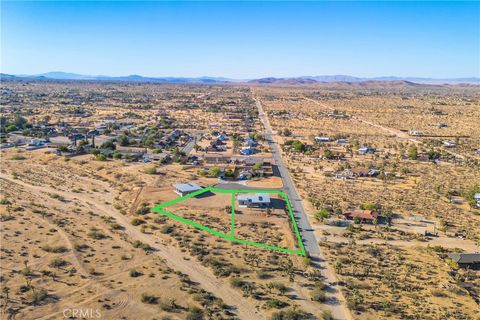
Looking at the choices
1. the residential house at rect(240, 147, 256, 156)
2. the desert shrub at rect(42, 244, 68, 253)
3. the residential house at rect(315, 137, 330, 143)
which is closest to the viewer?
the desert shrub at rect(42, 244, 68, 253)

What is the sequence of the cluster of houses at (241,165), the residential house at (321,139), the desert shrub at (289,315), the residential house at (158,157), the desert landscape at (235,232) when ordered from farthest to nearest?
the residential house at (321,139) → the residential house at (158,157) → the cluster of houses at (241,165) → the desert landscape at (235,232) → the desert shrub at (289,315)

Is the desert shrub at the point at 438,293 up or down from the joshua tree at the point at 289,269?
down

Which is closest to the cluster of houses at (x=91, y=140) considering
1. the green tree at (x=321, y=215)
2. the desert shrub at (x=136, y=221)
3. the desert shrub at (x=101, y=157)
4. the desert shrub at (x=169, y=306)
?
the desert shrub at (x=101, y=157)

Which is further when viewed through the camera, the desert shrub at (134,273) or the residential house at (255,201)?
the residential house at (255,201)

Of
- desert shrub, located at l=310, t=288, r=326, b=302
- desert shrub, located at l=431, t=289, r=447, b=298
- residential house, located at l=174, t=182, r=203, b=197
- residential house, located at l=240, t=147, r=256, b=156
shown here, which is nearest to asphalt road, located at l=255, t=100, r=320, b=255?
residential house, located at l=240, t=147, r=256, b=156

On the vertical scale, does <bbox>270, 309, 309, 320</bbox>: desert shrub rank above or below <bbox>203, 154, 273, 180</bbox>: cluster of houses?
below

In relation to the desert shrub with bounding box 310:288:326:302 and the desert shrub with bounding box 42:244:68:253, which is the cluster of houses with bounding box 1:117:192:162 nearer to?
the desert shrub with bounding box 42:244:68:253

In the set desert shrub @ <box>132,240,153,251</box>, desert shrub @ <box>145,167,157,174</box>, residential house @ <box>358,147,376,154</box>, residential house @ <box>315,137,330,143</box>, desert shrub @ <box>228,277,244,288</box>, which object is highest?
residential house @ <box>315,137,330,143</box>

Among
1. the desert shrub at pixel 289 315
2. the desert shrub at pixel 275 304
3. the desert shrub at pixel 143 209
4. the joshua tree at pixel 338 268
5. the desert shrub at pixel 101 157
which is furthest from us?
the desert shrub at pixel 101 157

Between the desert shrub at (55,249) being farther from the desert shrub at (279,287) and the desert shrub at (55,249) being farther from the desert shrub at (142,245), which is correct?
the desert shrub at (279,287)

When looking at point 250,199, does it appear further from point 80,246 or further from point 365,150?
point 365,150

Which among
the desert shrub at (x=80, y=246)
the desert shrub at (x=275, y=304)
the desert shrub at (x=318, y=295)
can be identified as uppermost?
the desert shrub at (x=80, y=246)
